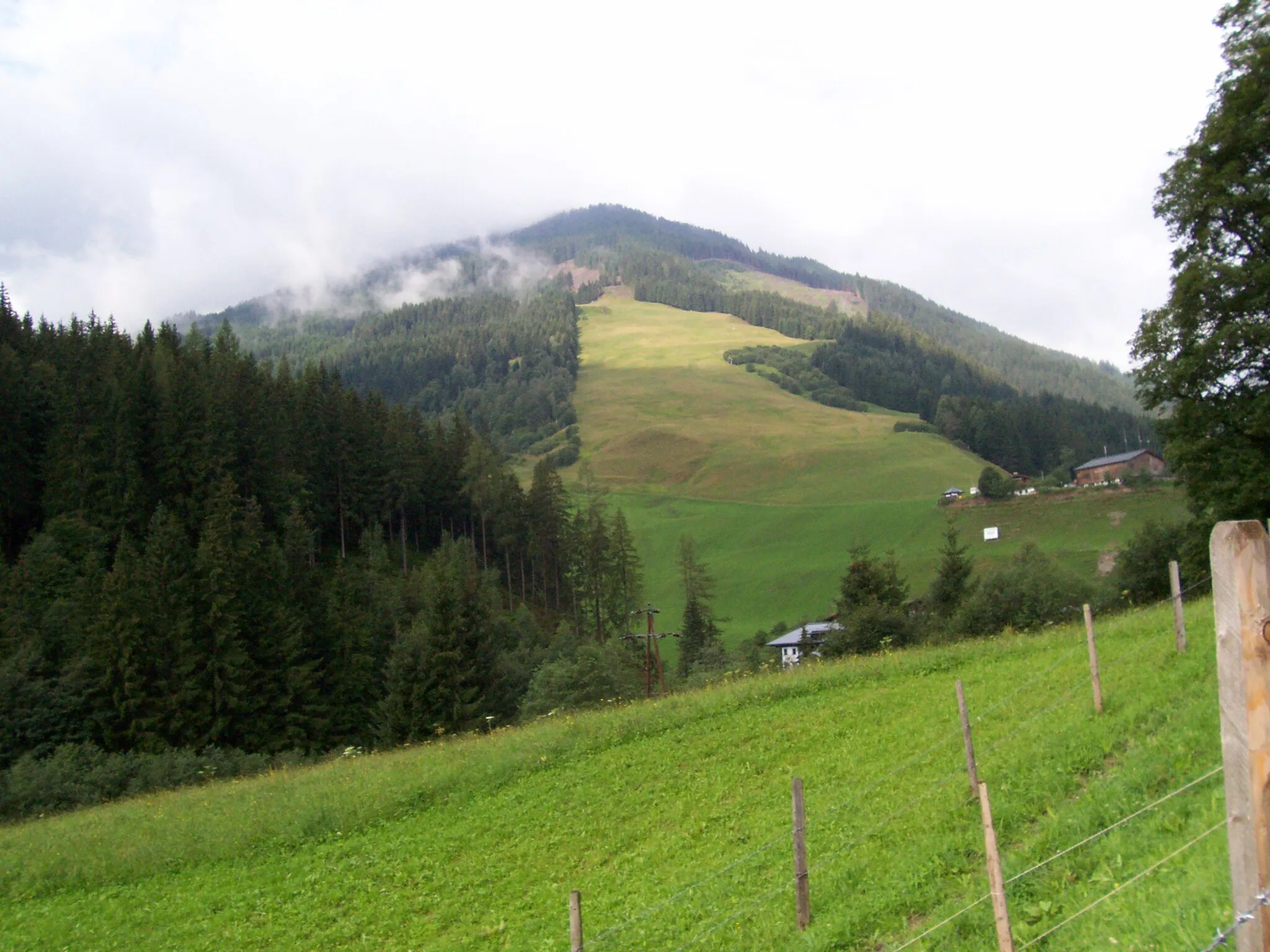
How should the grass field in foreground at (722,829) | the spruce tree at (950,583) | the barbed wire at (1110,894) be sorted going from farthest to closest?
the spruce tree at (950,583)
the grass field in foreground at (722,829)
the barbed wire at (1110,894)

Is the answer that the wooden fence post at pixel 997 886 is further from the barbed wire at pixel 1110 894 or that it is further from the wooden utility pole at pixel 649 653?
the wooden utility pole at pixel 649 653

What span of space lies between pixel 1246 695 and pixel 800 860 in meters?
7.40

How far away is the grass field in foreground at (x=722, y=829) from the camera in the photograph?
9.85m

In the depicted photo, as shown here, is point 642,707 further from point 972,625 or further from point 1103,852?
point 972,625

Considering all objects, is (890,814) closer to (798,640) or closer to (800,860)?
(800,860)

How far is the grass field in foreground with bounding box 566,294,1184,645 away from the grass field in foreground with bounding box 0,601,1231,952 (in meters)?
51.0

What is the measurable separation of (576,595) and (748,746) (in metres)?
69.8

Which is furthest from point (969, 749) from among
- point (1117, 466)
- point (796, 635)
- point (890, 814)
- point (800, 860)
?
point (1117, 466)

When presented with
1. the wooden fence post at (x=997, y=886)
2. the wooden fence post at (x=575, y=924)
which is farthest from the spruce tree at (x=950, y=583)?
the wooden fence post at (x=575, y=924)

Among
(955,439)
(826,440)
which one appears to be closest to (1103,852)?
(826,440)

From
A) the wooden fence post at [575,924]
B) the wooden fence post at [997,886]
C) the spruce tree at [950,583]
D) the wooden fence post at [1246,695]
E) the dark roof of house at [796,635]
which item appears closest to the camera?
the wooden fence post at [1246,695]

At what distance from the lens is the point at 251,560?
188ft

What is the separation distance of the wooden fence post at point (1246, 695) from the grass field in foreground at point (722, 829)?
2835mm

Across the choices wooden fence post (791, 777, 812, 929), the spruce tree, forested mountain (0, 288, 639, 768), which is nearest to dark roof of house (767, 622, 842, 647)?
the spruce tree
